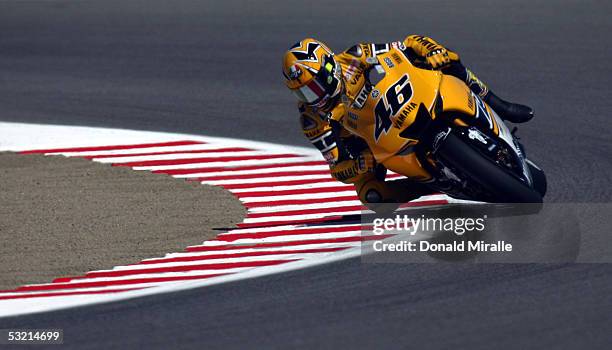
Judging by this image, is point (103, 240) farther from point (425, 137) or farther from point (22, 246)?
point (425, 137)

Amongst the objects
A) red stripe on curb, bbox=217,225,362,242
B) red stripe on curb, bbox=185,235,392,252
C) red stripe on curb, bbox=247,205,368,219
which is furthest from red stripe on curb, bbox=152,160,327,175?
red stripe on curb, bbox=185,235,392,252

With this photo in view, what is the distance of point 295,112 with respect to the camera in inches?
545

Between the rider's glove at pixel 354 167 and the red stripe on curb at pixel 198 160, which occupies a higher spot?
the red stripe on curb at pixel 198 160

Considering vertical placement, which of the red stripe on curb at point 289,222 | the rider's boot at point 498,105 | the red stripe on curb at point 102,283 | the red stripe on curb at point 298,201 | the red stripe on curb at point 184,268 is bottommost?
the red stripe on curb at point 102,283

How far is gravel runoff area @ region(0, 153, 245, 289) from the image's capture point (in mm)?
8883

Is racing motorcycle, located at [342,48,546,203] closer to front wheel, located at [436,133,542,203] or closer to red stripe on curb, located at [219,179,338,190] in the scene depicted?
front wheel, located at [436,133,542,203]

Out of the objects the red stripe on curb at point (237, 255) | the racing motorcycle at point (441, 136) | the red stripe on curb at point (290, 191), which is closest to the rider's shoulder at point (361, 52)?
the racing motorcycle at point (441, 136)

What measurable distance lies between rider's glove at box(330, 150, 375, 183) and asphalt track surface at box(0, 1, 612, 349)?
100 centimetres

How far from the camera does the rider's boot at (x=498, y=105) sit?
934 cm

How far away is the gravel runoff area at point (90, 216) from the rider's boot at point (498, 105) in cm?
225

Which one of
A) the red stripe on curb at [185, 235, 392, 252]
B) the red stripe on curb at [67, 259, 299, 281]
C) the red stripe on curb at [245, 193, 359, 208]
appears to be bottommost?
the red stripe on curb at [67, 259, 299, 281]

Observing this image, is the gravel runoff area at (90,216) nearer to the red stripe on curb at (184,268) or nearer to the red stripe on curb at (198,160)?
the red stripe on curb at (184,268)

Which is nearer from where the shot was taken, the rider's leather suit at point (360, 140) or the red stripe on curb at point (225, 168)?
the rider's leather suit at point (360, 140)

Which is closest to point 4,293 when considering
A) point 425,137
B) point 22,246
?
point 22,246
